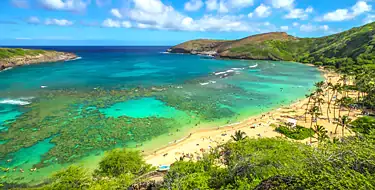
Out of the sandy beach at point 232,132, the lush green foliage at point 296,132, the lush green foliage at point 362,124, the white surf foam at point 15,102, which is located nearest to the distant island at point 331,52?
the sandy beach at point 232,132

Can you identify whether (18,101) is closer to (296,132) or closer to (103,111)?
(103,111)

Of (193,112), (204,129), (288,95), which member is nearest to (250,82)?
(288,95)

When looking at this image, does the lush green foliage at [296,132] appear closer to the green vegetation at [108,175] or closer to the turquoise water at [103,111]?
the turquoise water at [103,111]

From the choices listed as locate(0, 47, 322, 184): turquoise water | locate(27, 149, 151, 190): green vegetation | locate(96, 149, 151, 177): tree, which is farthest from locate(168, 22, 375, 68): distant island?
locate(27, 149, 151, 190): green vegetation

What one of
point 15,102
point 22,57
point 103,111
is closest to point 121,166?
point 103,111

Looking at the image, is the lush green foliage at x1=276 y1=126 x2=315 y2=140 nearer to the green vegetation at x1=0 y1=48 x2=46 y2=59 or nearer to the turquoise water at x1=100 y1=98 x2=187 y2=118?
the turquoise water at x1=100 y1=98 x2=187 y2=118

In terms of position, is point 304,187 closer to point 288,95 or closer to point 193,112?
point 193,112
